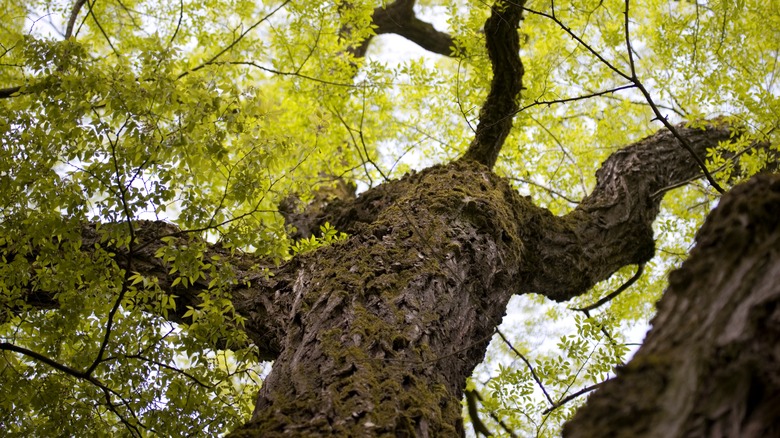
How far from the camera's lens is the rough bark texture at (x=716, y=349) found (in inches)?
51.9

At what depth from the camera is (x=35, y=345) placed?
4.20 meters

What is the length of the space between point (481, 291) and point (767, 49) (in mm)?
6570

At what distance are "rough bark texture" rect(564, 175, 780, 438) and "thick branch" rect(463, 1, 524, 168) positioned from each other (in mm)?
3743

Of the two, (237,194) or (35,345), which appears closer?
(237,194)

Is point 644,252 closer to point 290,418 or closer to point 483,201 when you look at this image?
point 483,201

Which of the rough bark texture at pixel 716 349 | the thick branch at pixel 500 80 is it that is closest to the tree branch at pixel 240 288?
the thick branch at pixel 500 80

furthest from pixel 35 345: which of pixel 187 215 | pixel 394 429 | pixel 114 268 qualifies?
pixel 394 429

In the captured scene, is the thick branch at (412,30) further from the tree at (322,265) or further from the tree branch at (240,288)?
the tree branch at (240,288)

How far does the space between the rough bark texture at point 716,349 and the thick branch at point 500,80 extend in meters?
3.74

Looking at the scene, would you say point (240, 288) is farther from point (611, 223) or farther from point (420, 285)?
point (611, 223)

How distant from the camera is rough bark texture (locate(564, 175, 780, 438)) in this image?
1.32m

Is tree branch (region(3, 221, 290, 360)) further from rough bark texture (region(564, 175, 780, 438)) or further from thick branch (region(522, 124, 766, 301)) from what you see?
rough bark texture (region(564, 175, 780, 438))

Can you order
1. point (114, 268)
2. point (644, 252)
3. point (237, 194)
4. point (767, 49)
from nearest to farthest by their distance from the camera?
point (237, 194) → point (114, 268) → point (644, 252) → point (767, 49)

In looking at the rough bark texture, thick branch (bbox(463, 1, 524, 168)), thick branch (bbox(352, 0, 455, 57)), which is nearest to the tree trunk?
thick branch (bbox(463, 1, 524, 168))
